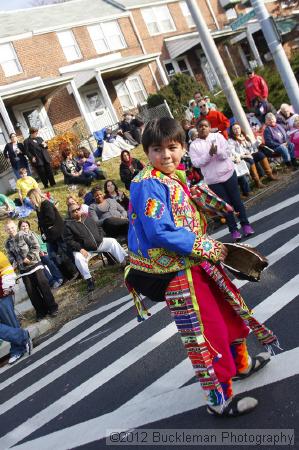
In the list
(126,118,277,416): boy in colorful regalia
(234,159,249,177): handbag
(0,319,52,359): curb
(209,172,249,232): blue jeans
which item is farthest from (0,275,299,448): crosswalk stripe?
(234,159,249,177): handbag

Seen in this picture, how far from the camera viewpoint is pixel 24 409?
555 cm

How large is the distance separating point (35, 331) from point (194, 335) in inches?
233

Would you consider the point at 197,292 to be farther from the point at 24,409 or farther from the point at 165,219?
the point at 24,409

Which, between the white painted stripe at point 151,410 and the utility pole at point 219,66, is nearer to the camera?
the white painted stripe at point 151,410

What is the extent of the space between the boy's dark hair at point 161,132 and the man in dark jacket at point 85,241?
665cm

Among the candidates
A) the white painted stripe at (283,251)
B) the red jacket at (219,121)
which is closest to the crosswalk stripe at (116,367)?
the white painted stripe at (283,251)

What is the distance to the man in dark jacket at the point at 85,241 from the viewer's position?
32.7 feet

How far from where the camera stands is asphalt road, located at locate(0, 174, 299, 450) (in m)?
3.69

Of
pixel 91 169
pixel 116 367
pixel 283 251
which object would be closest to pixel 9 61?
pixel 91 169

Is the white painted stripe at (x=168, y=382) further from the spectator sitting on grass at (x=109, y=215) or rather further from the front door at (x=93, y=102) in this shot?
the front door at (x=93, y=102)

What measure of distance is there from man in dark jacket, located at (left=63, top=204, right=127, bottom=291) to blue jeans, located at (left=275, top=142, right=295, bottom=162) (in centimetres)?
482

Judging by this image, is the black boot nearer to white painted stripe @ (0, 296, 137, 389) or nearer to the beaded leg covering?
white painted stripe @ (0, 296, 137, 389)

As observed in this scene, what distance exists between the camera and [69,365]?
6414mm

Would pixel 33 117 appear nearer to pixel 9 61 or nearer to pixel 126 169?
pixel 9 61
